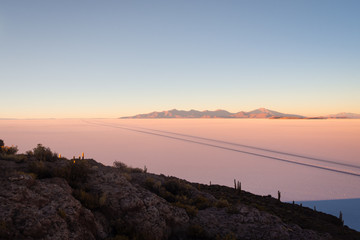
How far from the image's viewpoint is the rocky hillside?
7.52 metres

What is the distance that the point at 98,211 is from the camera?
31.2 feet

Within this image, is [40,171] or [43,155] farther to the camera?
[43,155]

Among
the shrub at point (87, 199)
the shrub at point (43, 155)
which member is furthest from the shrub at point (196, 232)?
the shrub at point (43, 155)

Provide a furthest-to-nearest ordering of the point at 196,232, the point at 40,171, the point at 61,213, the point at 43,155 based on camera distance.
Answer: the point at 43,155, the point at 40,171, the point at 196,232, the point at 61,213

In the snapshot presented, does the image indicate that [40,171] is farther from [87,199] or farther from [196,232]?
[196,232]

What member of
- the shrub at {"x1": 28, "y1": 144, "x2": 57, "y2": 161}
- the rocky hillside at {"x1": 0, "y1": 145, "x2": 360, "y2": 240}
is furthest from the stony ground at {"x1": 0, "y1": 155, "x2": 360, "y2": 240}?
the shrub at {"x1": 28, "y1": 144, "x2": 57, "y2": 161}

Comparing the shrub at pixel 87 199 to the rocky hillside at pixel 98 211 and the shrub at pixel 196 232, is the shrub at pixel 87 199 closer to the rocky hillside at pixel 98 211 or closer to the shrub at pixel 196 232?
the rocky hillside at pixel 98 211

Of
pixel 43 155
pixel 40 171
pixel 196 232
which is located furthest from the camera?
pixel 43 155

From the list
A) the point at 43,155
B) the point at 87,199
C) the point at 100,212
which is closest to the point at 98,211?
the point at 100,212

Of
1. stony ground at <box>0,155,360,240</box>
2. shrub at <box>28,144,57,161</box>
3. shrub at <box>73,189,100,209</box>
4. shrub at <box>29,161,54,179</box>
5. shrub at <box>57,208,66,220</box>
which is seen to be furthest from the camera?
shrub at <box>28,144,57,161</box>

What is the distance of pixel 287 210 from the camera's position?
2033cm

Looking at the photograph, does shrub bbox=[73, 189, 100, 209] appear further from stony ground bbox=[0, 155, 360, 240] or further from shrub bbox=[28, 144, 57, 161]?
shrub bbox=[28, 144, 57, 161]

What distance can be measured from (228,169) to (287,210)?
77.7 ft

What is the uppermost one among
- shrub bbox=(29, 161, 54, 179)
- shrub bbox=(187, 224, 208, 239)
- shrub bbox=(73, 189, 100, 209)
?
shrub bbox=(29, 161, 54, 179)
